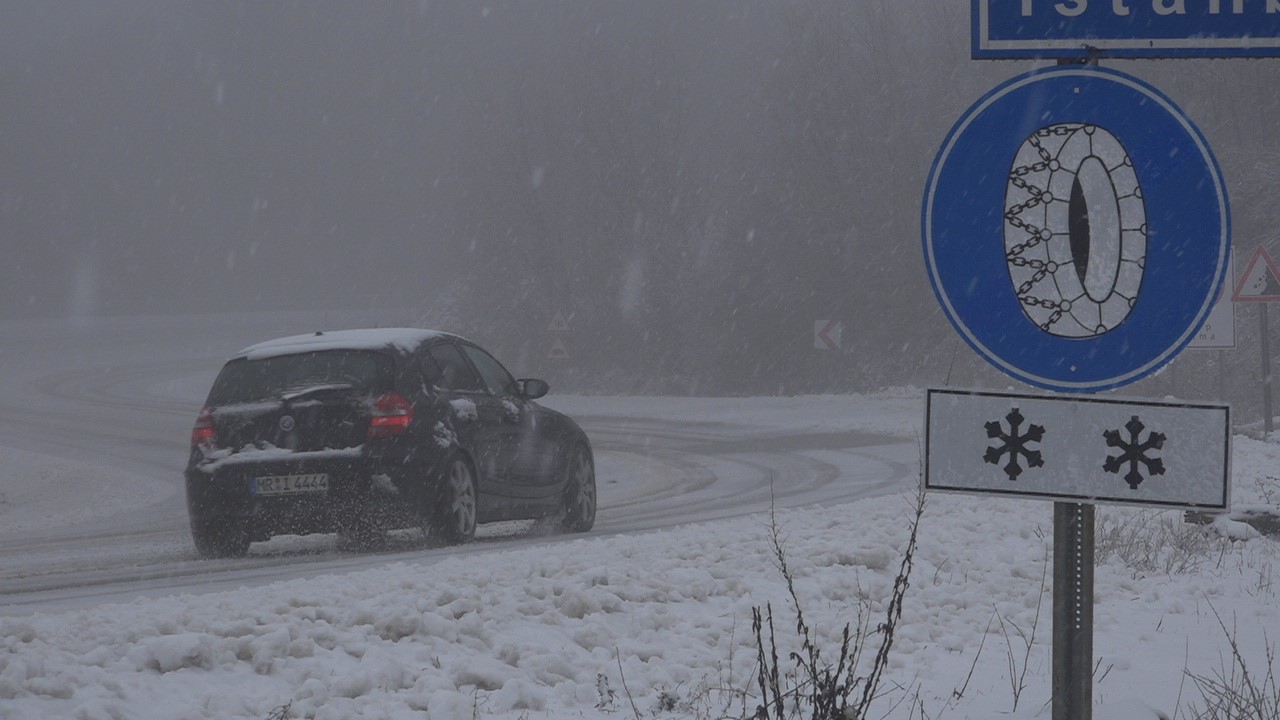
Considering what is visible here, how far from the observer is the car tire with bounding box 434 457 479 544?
936cm

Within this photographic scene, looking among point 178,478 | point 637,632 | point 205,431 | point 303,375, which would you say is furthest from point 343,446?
point 178,478

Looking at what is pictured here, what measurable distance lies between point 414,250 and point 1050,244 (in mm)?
86414

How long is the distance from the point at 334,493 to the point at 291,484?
12.2 inches

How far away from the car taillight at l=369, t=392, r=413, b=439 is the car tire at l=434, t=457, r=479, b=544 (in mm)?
455

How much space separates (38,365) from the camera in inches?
2062

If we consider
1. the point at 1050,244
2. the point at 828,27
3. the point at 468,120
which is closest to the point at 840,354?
the point at 828,27

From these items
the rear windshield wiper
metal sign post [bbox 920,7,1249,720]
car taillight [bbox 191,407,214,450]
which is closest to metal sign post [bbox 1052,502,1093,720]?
metal sign post [bbox 920,7,1249,720]

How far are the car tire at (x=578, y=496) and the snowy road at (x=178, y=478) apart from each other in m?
0.21

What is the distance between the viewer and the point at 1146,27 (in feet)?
9.71

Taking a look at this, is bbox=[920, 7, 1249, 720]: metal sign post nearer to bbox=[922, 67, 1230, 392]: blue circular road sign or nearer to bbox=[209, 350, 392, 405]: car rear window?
bbox=[922, 67, 1230, 392]: blue circular road sign

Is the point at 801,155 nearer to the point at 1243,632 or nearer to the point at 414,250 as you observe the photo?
the point at 1243,632

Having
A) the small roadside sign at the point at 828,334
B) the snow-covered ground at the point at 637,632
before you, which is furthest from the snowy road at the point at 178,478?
the small roadside sign at the point at 828,334

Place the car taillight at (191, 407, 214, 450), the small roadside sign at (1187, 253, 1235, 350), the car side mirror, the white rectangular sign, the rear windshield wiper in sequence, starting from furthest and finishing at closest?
the small roadside sign at (1187, 253, 1235, 350) → the car side mirror → the car taillight at (191, 407, 214, 450) → the rear windshield wiper → the white rectangular sign

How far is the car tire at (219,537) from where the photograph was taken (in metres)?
9.56
